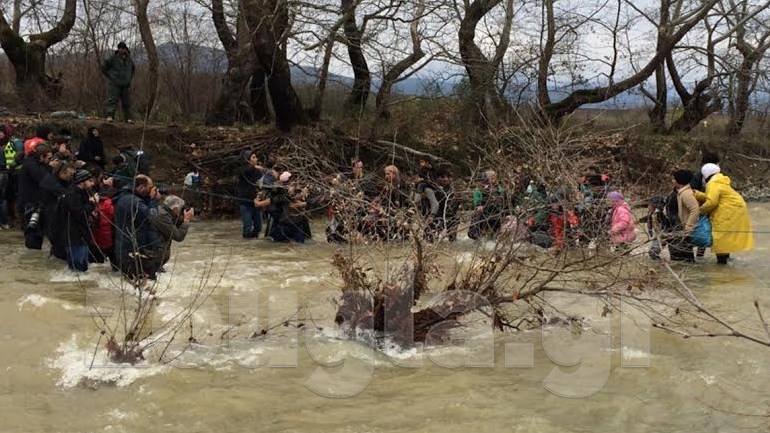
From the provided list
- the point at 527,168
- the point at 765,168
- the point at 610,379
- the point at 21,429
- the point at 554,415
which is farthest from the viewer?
the point at 765,168

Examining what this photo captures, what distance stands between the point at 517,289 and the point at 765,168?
61.9ft

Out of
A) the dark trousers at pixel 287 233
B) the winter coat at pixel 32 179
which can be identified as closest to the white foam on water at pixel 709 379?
the dark trousers at pixel 287 233

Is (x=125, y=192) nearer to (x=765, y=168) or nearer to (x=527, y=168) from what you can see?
(x=527, y=168)

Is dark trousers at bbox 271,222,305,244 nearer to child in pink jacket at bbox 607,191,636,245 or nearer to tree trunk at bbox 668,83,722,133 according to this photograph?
child in pink jacket at bbox 607,191,636,245

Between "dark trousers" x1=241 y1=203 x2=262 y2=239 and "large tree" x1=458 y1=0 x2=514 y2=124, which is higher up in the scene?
"large tree" x1=458 y1=0 x2=514 y2=124

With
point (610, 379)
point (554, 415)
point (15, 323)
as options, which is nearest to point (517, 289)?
point (610, 379)

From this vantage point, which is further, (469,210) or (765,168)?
(765,168)

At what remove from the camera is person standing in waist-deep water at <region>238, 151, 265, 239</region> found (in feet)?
42.4

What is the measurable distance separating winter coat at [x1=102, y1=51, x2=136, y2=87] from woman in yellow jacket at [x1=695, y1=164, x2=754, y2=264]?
1195cm

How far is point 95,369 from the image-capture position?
6543mm

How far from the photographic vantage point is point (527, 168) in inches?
326

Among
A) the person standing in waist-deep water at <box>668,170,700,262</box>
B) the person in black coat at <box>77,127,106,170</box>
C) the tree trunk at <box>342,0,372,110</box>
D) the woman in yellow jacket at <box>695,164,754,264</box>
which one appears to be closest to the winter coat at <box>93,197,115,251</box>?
the person in black coat at <box>77,127,106,170</box>

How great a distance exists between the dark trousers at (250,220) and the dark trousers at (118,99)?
554cm

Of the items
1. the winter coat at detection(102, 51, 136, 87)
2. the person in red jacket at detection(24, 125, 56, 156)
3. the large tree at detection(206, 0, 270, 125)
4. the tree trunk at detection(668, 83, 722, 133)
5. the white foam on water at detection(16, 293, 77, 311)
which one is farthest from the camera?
the tree trunk at detection(668, 83, 722, 133)
